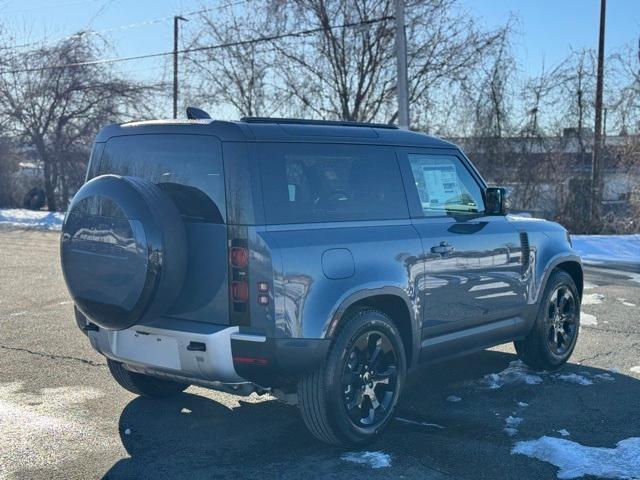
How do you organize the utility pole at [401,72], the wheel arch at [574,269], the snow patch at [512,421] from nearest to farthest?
1. the snow patch at [512,421]
2. the wheel arch at [574,269]
3. the utility pole at [401,72]

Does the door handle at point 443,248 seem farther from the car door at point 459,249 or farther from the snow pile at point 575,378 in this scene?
the snow pile at point 575,378

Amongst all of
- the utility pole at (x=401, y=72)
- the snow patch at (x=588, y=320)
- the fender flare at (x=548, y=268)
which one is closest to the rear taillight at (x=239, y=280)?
the fender flare at (x=548, y=268)

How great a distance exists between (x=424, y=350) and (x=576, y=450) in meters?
1.13

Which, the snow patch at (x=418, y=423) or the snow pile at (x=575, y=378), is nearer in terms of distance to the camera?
the snow patch at (x=418, y=423)

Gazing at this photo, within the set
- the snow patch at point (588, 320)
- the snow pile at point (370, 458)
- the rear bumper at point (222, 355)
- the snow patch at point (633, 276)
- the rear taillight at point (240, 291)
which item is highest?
the rear taillight at point (240, 291)

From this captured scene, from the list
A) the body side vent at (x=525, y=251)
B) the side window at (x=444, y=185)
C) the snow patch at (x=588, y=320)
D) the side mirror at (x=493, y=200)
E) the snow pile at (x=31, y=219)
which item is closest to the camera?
the side window at (x=444, y=185)

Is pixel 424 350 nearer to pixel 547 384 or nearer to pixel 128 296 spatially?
pixel 547 384

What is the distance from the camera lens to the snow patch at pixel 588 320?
8.32m

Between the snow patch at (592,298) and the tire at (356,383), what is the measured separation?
17.6ft

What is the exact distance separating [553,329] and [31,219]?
65.6 feet

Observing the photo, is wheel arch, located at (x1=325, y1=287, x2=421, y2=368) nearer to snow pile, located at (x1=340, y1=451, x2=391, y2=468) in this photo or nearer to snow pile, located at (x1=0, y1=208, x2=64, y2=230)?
snow pile, located at (x1=340, y1=451, x2=391, y2=468)

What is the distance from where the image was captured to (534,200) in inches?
790

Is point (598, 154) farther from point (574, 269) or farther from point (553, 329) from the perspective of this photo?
point (553, 329)

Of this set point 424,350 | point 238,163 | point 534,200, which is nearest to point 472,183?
point 424,350
